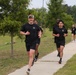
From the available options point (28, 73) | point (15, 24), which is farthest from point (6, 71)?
point (15, 24)

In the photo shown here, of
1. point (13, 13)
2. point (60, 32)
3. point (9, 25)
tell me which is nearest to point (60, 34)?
point (60, 32)

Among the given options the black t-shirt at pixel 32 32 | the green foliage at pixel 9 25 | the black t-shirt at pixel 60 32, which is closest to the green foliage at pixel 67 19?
the green foliage at pixel 9 25

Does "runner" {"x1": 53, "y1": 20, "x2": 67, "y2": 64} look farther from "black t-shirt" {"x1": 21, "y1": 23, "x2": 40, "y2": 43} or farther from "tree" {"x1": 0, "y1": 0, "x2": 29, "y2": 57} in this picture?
"black t-shirt" {"x1": 21, "y1": 23, "x2": 40, "y2": 43}

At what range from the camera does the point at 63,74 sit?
1011 centimetres

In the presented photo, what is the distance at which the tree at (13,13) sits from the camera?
47.6ft

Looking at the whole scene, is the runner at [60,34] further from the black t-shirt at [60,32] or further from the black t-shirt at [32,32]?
the black t-shirt at [32,32]

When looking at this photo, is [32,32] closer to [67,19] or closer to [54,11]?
[54,11]

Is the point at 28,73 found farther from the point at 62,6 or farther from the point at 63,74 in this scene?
the point at 62,6

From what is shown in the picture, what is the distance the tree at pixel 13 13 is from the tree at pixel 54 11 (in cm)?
1998

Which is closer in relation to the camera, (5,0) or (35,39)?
(35,39)

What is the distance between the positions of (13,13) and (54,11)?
20.5m

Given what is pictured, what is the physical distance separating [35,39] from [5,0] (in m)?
4.89

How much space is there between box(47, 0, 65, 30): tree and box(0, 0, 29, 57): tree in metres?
20.0

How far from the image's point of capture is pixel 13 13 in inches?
581
